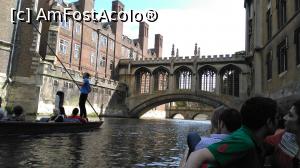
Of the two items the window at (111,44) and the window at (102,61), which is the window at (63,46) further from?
the window at (111,44)

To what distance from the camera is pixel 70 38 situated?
125 ft

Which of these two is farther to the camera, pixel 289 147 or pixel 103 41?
pixel 103 41

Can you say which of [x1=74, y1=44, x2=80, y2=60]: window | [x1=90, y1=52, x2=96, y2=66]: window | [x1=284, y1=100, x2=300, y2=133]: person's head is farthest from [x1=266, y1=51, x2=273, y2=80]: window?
[x1=90, y1=52, x2=96, y2=66]: window

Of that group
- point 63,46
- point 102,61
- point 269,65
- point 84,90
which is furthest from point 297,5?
point 102,61

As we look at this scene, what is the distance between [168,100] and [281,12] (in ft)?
90.4

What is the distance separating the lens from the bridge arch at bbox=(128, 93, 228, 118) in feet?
132

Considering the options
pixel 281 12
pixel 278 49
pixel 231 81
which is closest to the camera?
pixel 281 12

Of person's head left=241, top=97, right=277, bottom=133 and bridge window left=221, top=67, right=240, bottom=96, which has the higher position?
bridge window left=221, top=67, right=240, bottom=96

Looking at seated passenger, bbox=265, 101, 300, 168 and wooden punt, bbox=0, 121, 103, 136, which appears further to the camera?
wooden punt, bbox=0, 121, 103, 136

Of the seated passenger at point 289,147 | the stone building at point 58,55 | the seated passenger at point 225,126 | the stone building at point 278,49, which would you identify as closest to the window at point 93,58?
the stone building at point 58,55

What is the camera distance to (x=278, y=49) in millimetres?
16891

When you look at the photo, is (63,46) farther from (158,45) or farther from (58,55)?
(158,45)

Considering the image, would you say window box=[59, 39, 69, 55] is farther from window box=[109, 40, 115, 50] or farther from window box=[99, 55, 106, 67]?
window box=[109, 40, 115, 50]

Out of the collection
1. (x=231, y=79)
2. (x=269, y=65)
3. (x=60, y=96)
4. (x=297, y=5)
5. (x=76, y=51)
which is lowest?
(x=60, y=96)
